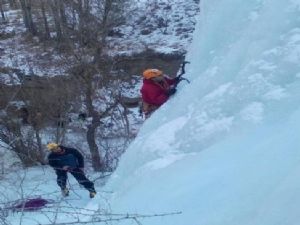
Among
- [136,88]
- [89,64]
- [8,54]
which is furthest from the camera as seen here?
[8,54]

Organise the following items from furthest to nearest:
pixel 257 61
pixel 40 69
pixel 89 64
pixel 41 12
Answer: pixel 41 12, pixel 40 69, pixel 89 64, pixel 257 61

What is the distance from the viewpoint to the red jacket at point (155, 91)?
5504 millimetres

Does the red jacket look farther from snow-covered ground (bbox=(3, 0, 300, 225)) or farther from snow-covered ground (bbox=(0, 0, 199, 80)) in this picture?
snow-covered ground (bbox=(0, 0, 199, 80))

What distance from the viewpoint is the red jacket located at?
5.50 metres

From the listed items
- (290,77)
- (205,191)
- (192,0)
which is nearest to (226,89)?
(290,77)

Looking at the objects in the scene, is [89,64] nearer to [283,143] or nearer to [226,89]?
[226,89]

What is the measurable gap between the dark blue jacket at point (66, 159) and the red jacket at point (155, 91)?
7.28 feet

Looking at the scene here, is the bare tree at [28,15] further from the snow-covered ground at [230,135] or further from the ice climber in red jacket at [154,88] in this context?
the snow-covered ground at [230,135]

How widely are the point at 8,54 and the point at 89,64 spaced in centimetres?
472

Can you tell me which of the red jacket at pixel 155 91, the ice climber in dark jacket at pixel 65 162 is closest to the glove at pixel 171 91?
the red jacket at pixel 155 91

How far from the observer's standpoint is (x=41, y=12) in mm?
18078

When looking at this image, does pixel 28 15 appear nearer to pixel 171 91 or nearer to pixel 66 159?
pixel 66 159

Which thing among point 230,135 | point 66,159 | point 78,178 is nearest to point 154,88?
point 230,135

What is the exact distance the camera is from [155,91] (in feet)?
18.3
